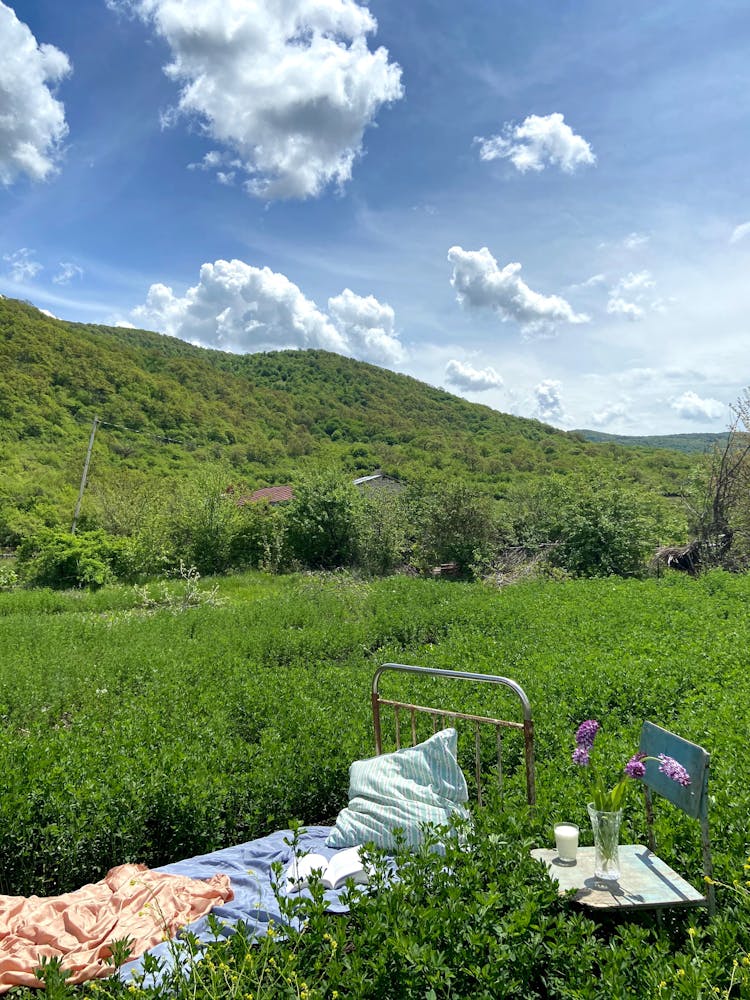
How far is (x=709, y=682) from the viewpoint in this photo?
6.13 m

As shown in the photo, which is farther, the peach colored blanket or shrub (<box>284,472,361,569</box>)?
shrub (<box>284,472,361,569</box>)

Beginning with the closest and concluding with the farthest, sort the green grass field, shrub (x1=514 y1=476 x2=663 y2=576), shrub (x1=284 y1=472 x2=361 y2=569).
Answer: the green grass field
shrub (x1=514 y1=476 x2=663 y2=576)
shrub (x1=284 y1=472 x2=361 y2=569)

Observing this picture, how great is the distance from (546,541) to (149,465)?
29030 millimetres

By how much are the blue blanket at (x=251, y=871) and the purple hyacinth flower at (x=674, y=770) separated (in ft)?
5.68

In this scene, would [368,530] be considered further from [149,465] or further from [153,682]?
[149,465]

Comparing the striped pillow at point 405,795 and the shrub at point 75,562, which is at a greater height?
the striped pillow at point 405,795

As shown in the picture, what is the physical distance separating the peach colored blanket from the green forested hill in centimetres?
2371

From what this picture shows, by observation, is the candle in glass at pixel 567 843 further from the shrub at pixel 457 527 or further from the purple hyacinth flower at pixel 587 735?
the shrub at pixel 457 527

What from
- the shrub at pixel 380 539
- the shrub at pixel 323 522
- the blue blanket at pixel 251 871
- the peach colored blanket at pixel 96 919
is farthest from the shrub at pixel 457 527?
the peach colored blanket at pixel 96 919

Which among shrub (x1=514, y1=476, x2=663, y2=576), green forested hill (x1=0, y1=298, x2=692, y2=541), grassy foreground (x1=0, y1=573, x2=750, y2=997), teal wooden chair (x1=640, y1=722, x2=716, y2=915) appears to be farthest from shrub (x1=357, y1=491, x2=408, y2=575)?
teal wooden chair (x1=640, y1=722, x2=716, y2=915)

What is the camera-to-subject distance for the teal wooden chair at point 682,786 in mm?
2678

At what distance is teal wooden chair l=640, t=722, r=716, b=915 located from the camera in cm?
268

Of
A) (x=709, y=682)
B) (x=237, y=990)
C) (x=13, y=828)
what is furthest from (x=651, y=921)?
(x=709, y=682)

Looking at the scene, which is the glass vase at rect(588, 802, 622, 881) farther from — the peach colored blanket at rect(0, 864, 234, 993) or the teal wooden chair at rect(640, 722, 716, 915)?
the peach colored blanket at rect(0, 864, 234, 993)
